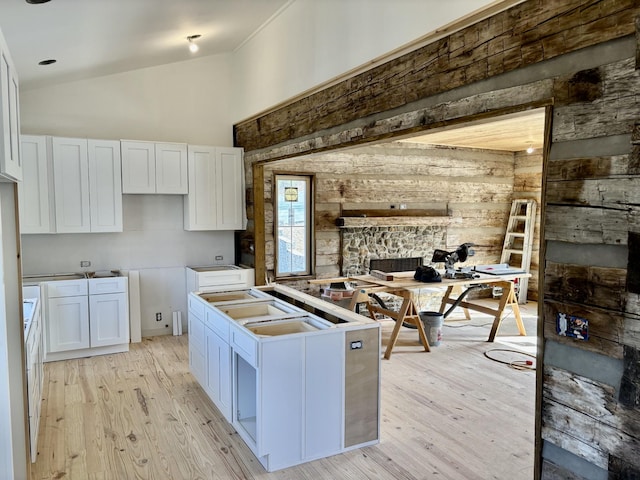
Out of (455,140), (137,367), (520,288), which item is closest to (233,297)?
(137,367)

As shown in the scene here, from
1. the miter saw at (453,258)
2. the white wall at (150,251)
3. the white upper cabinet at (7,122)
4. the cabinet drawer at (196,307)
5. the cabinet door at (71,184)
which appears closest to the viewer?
the white upper cabinet at (7,122)

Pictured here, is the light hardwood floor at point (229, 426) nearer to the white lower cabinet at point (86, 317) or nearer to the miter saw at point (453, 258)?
the white lower cabinet at point (86, 317)

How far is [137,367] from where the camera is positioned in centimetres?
501

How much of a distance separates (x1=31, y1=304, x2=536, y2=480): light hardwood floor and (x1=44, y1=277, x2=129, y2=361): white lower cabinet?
0.16m

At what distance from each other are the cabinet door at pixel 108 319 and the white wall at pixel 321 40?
278cm

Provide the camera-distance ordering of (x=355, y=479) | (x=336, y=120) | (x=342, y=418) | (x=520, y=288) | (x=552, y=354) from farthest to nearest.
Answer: (x=520, y=288)
(x=336, y=120)
(x=342, y=418)
(x=355, y=479)
(x=552, y=354)

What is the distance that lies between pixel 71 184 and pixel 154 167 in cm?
94

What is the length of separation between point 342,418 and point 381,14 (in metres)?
2.88

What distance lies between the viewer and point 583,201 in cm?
214

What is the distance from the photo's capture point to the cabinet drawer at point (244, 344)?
300cm

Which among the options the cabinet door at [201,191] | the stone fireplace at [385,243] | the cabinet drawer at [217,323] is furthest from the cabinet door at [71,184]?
the stone fireplace at [385,243]

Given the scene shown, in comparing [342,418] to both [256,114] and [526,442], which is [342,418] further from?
[256,114]

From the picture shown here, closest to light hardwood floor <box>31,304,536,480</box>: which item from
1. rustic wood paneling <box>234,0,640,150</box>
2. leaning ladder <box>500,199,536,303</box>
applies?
rustic wood paneling <box>234,0,640,150</box>

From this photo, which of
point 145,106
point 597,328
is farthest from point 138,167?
point 597,328
